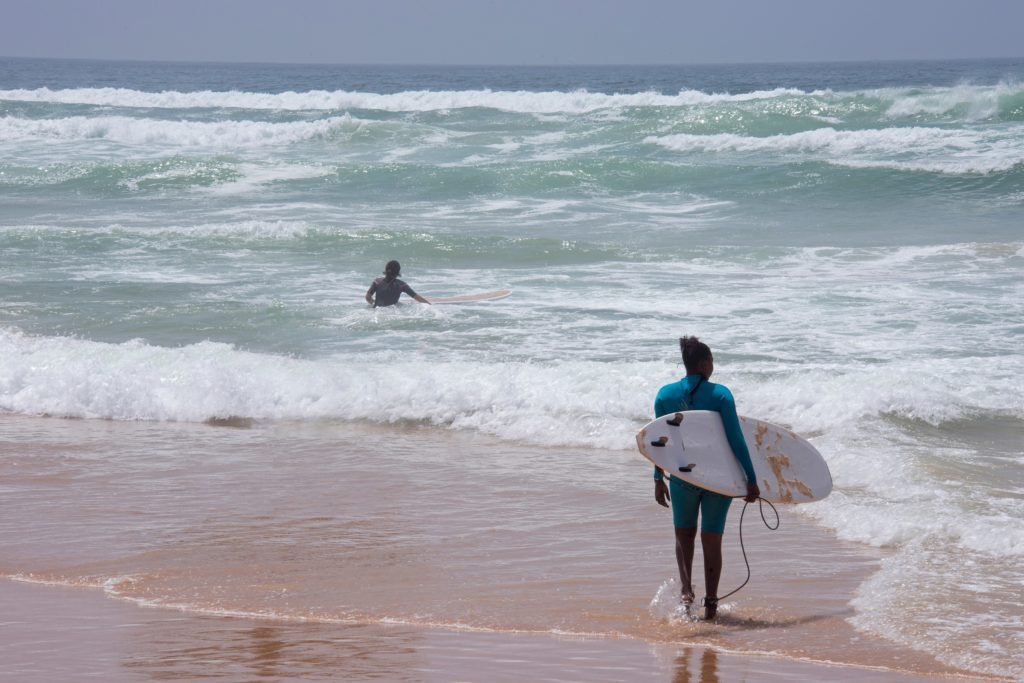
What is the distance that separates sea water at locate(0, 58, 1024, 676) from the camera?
7.34 m

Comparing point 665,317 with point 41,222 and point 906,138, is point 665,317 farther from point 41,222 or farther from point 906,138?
point 906,138

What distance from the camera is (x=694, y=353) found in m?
4.96

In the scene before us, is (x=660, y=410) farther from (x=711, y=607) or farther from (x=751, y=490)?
(x=711, y=607)

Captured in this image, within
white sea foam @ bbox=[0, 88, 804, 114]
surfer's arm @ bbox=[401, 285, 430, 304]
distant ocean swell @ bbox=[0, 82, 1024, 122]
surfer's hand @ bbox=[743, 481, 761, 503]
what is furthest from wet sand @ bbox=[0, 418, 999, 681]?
white sea foam @ bbox=[0, 88, 804, 114]

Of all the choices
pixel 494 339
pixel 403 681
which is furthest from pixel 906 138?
pixel 403 681

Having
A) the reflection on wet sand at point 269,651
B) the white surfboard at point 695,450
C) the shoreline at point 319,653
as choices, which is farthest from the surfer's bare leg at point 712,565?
the reflection on wet sand at point 269,651

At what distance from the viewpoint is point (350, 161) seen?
27.2 m

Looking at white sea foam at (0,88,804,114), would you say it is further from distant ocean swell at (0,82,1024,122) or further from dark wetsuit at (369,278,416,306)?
dark wetsuit at (369,278,416,306)

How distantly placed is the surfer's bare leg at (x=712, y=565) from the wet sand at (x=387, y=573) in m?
0.10

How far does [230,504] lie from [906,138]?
911 inches

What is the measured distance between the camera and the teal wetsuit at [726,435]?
4957 millimetres

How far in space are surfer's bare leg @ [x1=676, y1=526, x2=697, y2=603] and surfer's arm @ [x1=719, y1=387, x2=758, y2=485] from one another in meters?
0.37

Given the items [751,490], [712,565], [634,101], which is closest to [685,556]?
[712,565]

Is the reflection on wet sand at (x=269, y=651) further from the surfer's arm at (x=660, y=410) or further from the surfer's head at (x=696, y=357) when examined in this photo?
the surfer's head at (x=696, y=357)
